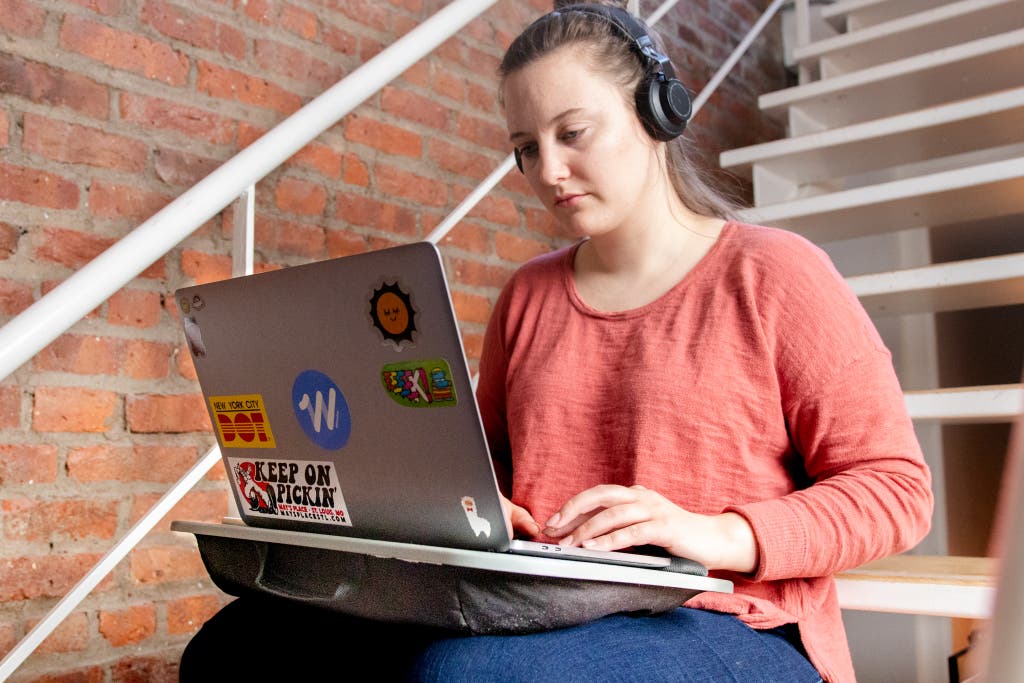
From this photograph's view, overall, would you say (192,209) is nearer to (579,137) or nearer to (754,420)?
(579,137)

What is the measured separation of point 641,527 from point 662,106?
54cm

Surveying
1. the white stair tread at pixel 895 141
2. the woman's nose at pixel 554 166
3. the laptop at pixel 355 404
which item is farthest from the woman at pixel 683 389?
the white stair tread at pixel 895 141

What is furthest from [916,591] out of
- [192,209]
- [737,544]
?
[192,209]

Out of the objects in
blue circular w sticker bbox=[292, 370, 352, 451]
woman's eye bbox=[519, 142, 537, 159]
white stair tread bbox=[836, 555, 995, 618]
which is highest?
woman's eye bbox=[519, 142, 537, 159]

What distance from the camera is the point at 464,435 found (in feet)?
2.29

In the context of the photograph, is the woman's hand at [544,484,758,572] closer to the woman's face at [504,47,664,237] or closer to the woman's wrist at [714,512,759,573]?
the woman's wrist at [714,512,759,573]

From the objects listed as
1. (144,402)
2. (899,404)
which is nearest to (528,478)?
(899,404)

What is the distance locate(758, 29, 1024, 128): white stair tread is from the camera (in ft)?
6.85

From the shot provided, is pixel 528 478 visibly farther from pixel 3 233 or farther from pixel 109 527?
pixel 3 233

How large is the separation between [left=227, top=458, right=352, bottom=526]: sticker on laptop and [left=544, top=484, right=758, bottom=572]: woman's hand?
0.18m

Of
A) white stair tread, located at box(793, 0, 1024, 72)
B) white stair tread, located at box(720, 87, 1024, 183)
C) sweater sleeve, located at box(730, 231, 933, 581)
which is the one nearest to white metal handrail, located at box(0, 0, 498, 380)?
sweater sleeve, located at box(730, 231, 933, 581)

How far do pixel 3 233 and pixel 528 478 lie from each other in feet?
2.65

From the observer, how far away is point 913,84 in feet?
7.38

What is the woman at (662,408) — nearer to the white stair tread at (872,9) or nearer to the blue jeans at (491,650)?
the blue jeans at (491,650)
